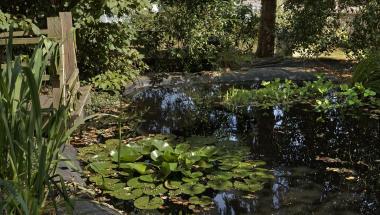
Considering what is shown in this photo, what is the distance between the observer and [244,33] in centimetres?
1361

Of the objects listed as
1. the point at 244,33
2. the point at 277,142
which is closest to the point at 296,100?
the point at 277,142

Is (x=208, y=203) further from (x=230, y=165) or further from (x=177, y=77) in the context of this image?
(x=177, y=77)

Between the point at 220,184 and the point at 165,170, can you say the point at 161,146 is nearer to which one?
the point at 165,170

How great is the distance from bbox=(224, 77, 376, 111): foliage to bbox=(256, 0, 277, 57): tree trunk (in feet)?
14.0

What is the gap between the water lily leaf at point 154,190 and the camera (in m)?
4.14

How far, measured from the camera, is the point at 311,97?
326 inches

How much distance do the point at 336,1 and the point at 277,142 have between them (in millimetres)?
6812

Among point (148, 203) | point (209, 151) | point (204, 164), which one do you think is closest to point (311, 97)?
point (209, 151)

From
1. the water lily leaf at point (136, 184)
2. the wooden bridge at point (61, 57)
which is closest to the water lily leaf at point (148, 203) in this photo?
the water lily leaf at point (136, 184)

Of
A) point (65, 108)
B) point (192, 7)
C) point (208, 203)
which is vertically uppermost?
point (192, 7)

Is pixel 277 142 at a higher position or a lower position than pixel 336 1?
lower

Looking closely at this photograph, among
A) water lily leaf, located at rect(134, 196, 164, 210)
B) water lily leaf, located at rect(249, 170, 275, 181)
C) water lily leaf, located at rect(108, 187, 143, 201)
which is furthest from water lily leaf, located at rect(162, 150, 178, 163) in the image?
water lily leaf, located at rect(249, 170, 275, 181)

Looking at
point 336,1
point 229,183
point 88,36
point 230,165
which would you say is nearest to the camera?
point 229,183

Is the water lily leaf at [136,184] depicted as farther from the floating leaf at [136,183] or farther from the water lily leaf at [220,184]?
the water lily leaf at [220,184]
